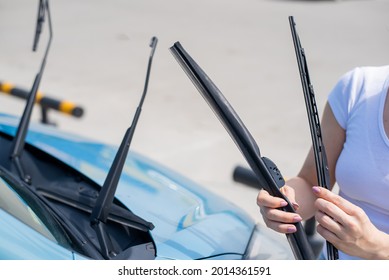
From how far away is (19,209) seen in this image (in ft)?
6.09

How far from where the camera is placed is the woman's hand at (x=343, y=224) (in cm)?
154

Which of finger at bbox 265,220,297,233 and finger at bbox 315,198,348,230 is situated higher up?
finger at bbox 315,198,348,230

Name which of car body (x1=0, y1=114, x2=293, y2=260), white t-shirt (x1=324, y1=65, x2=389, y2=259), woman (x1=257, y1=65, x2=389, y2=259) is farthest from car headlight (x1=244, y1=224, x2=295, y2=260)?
white t-shirt (x1=324, y1=65, x2=389, y2=259)

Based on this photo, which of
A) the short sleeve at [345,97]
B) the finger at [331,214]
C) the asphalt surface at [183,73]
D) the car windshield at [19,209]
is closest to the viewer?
the finger at [331,214]

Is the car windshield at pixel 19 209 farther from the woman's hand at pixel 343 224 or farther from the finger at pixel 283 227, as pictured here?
the woman's hand at pixel 343 224

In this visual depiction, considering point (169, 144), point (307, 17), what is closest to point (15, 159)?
point (169, 144)

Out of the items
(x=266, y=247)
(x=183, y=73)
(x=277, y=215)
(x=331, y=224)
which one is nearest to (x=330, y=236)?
(x=331, y=224)

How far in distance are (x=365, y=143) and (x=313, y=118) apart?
30cm

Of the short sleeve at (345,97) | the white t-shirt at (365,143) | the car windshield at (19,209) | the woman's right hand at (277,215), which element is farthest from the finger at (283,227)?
the car windshield at (19,209)

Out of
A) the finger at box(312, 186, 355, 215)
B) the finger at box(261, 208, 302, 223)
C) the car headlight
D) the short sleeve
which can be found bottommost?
the car headlight

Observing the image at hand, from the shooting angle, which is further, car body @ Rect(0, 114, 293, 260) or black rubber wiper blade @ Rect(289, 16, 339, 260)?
car body @ Rect(0, 114, 293, 260)

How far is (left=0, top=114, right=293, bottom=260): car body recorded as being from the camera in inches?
70.5

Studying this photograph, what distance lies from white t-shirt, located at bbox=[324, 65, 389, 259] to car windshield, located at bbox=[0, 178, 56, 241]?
2.95 feet

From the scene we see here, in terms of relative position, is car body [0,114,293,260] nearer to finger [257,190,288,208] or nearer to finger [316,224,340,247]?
finger [257,190,288,208]
